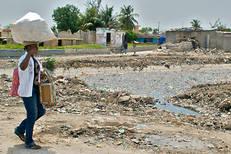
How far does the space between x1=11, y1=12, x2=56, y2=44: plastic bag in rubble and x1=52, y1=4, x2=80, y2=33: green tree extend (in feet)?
203

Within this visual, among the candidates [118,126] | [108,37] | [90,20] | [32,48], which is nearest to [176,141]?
[118,126]

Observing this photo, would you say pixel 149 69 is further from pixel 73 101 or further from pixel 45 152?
pixel 45 152

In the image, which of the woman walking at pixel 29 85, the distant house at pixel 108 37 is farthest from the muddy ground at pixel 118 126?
the distant house at pixel 108 37

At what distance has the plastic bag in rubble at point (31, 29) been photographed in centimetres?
636

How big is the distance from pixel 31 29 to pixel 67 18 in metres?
65.6

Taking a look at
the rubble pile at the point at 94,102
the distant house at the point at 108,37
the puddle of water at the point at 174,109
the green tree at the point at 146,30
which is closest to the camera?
the rubble pile at the point at 94,102

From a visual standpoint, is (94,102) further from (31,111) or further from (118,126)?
(31,111)

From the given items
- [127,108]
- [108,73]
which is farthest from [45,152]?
[108,73]

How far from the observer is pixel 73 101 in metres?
11.9

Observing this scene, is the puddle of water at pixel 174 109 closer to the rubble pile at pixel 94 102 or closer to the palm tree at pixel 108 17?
the rubble pile at pixel 94 102

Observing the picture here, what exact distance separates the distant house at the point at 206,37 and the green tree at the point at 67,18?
16.1 meters

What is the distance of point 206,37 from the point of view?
59188 millimetres

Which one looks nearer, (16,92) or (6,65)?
(16,92)

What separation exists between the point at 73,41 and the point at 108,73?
29729 millimetres
